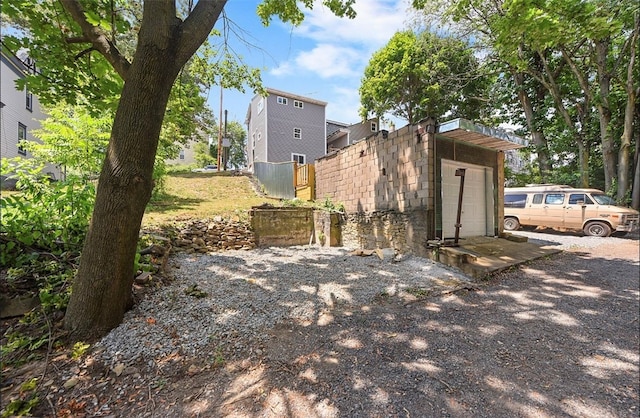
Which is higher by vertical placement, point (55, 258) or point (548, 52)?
point (548, 52)

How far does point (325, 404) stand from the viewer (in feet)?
6.57

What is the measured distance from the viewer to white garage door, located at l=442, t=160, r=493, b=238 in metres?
7.06

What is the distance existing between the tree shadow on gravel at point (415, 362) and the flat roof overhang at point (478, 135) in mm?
3697

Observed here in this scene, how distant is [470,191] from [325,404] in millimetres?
7513

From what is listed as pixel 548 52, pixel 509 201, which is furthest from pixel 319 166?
pixel 548 52

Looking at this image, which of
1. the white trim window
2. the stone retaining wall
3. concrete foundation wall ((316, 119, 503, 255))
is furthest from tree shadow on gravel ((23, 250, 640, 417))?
the white trim window

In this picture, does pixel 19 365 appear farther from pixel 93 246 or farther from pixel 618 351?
pixel 618 351

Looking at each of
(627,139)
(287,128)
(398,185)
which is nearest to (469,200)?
(398,185)

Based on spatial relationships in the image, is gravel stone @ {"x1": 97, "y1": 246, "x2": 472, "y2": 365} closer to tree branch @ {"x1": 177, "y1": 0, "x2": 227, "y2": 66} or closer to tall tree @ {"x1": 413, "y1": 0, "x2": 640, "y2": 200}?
tree branch @ {"x1": 177, "y1": 0, "x2": 227, "y2": 66}

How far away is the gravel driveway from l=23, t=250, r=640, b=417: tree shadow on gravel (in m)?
0.01

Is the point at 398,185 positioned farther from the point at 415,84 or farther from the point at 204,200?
the point at 415,84

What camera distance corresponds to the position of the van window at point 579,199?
373 inches

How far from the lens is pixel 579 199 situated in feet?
31.6

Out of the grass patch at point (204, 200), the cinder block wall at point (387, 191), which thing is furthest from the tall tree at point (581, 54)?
the grass patch at point (204, 200)
